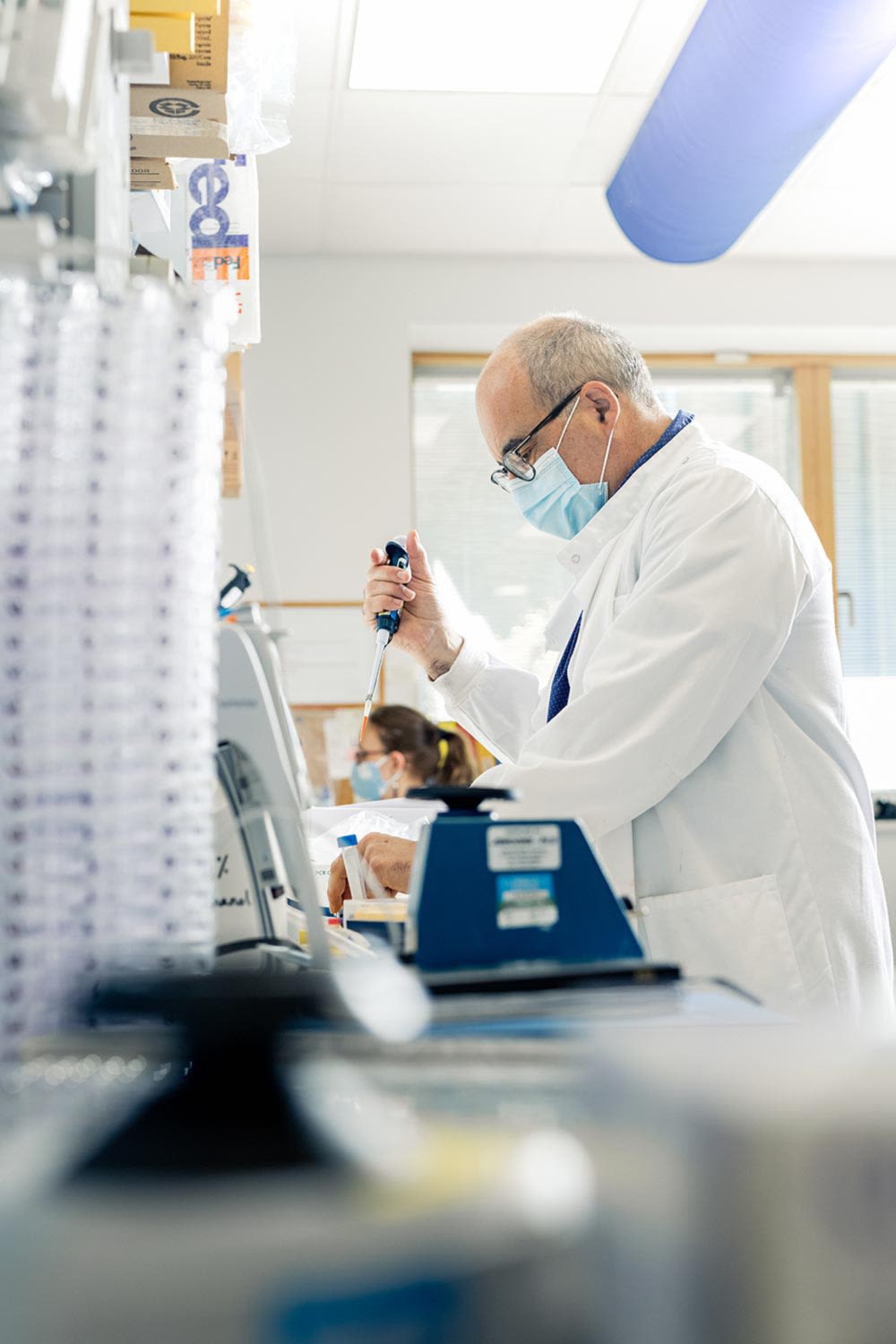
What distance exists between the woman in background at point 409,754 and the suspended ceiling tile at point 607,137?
5.31 ft

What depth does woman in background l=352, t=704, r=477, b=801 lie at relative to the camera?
132 inches

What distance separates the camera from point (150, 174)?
1.22 metres

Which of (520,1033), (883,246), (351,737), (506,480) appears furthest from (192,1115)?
(883,246)

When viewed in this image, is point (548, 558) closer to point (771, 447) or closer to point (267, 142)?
point (771, 447)

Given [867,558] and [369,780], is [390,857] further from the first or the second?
[867,558]

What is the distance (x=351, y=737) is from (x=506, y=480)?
234cm

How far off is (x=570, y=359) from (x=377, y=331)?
104 inches

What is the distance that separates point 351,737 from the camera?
401 centimetres

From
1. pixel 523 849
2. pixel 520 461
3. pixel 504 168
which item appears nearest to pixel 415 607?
pixel 520 461

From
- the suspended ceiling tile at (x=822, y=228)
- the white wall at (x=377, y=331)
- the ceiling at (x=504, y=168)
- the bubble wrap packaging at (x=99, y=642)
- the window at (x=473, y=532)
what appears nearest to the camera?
the bubble wrap packaging at (x=99, y=642)

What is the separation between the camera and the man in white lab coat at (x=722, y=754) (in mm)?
1173

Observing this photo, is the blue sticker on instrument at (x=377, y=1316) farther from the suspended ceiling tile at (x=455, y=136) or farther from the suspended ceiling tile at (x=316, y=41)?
the suspended ceiling tile at (x=455, y=136)

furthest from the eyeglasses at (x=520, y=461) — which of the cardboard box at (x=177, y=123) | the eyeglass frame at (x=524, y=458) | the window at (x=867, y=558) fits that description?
the window at (x=867, y=558)

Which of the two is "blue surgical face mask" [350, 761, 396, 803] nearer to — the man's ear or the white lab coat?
the man's ear
